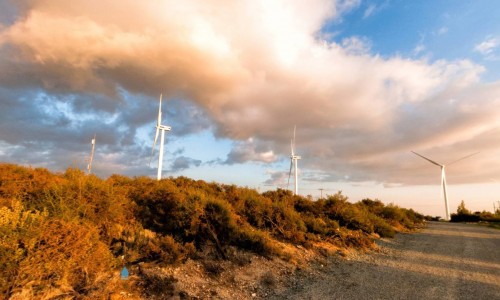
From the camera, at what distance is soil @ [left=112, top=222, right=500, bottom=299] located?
9070mm

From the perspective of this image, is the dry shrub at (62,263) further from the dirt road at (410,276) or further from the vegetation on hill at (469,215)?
the vegetation on hill at (469,215)

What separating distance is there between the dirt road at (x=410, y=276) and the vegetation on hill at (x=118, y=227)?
77.0 inches

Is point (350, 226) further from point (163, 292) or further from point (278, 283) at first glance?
point (163, 292)

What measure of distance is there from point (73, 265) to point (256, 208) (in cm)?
939

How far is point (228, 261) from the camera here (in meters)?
11.0

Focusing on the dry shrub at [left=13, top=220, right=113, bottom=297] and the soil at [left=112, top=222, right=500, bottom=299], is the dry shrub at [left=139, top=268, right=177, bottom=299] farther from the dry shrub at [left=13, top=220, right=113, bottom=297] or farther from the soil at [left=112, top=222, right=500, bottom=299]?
the dry shrub at [left=13, top=220, right=113, bottom=297]

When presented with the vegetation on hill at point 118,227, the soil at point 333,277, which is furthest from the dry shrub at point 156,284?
the vegetation on hill at point 118,227

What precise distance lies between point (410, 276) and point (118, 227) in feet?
31.5

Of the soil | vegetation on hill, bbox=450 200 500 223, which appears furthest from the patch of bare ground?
vegetation on hill, bbox=450 200 500 223

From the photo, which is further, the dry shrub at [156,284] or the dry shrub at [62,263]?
the dry shrub at [156,284]

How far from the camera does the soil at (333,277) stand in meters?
9.07

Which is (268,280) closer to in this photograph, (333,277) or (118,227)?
(333,277)

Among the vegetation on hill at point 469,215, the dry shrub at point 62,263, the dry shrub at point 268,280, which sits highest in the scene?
the vegetation on hill at point 469,215

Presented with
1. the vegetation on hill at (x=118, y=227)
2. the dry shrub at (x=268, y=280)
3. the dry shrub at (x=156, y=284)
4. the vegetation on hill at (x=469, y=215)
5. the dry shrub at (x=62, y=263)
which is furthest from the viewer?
the vegetation on hill at (x=469, y=215)
